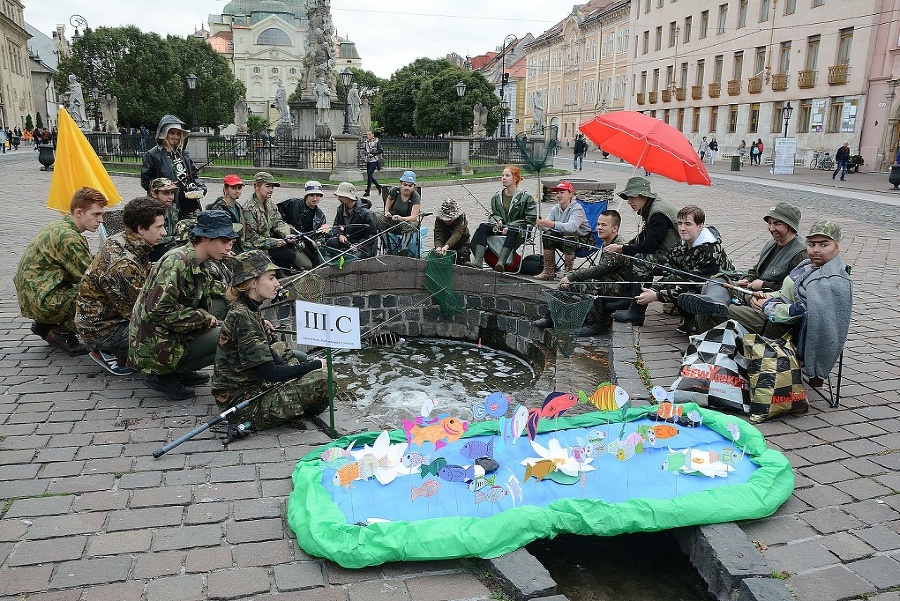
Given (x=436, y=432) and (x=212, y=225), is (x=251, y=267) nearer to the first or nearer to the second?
(x=212, y=225)

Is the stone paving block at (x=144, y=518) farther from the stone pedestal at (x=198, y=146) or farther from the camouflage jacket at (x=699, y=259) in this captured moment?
the stone pedestal at (x=198, y=146)

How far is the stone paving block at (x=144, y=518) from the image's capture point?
11.5 feet

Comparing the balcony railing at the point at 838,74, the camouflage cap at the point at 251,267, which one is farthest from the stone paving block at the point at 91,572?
the balcony railing at the point at 838,74

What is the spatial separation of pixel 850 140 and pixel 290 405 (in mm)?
36871

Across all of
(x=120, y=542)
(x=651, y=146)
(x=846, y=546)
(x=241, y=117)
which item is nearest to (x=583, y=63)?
(x=241, y=117)

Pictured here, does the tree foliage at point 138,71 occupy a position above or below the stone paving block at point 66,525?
above

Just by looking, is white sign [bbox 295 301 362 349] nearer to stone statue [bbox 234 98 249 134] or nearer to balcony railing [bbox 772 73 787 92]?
stone statue [bbox 234 98 249 134]

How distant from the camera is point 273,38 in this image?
105 metres

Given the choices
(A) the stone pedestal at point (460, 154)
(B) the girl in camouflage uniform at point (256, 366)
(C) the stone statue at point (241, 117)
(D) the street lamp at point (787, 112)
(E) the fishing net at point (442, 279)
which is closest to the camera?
(B) the girl in camouflage uniform at point (256, 366)

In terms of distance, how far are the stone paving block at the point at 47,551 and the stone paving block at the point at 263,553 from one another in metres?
0.78

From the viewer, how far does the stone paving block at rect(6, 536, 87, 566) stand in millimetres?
3207

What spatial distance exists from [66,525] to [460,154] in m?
25.0

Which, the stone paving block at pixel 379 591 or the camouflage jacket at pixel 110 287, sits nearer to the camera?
the stone paving block at pixel 379 591

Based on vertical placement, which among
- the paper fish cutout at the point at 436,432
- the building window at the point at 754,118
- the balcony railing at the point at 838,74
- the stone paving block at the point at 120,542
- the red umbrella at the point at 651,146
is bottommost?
the stone paving block at the point at 120,542
